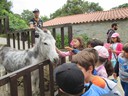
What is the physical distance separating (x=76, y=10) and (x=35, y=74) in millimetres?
36770

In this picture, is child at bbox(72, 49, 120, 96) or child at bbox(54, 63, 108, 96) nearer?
child at bbox(54, 63, 108, 96)

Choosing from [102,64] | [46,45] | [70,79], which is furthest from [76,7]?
[70,79]

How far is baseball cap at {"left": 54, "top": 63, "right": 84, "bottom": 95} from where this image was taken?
1.39m

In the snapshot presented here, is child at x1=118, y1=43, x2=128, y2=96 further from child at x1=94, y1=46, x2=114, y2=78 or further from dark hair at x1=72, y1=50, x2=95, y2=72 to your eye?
dark hair at x1=72, y1=50, x2=95, y2=72

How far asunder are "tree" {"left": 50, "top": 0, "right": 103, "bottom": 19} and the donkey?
3528cm

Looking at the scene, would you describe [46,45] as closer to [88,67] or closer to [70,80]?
[88,67]

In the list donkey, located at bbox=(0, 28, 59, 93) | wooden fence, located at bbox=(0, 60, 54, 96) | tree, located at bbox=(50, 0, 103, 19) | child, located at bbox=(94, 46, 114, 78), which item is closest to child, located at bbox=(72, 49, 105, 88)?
wooden fence, located at bbox=(0, 60, 54, 96)

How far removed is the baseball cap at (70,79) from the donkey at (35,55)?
2180 millimetres

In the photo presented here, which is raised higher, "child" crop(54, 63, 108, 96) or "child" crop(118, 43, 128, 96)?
"child" crop(54, 63, 108, 96)

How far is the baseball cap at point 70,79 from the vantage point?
1390 mm

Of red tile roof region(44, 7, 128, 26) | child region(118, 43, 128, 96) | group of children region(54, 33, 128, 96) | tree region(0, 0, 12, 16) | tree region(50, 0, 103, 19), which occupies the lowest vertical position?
child region(118, 43, 128, 96)

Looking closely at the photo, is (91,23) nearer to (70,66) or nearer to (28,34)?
(28,34)

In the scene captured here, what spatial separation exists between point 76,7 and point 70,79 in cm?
3927

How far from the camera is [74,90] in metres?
1.41
